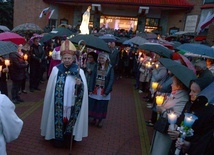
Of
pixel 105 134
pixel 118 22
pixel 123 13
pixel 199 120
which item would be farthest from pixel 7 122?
pixel 118 22

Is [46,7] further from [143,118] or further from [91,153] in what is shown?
[91,153]

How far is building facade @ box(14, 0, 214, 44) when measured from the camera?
20266mm

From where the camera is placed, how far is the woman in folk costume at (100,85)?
5.74m

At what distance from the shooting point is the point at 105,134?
5.60 metres

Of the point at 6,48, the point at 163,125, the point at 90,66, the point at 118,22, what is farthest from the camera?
the point at 118,22

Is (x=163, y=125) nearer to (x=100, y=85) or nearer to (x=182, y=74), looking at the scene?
(x=182, y=74)

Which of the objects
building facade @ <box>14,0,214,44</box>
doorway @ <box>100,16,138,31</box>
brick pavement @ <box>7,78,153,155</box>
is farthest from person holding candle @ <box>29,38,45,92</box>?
doorway @ <box>100,16,138,31</box>

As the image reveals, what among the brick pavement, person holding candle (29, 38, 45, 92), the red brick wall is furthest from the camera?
the red brick wall

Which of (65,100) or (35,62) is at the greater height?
(65,100)

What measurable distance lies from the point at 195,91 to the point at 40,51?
665 centimetres

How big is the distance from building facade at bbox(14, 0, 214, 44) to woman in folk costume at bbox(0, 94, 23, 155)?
62.4 ft

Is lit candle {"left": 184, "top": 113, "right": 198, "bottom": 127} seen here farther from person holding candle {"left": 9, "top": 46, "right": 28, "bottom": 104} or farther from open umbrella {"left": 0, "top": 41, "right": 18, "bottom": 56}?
person holding candle {"left": 9, "top": 46, "right": 28, "bottom": 104}

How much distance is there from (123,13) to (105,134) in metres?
18.6

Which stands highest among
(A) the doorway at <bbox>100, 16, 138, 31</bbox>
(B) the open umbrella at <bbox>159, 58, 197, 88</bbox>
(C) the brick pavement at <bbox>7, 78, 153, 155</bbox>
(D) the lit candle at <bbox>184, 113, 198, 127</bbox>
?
(A) the doorway at <bbox>100, 16, 138, 31</bbox>
